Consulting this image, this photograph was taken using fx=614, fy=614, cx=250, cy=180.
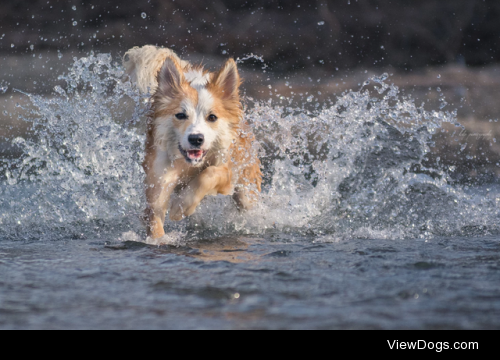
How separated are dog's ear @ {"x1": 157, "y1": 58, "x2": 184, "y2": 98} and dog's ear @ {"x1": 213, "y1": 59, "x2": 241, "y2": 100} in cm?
25

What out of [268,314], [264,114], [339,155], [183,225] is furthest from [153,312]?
[339,155]

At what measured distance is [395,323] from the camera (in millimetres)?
2170

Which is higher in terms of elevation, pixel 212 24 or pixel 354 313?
pixel 212 24

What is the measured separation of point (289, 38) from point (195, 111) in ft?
23.2

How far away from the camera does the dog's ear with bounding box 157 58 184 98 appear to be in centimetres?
394

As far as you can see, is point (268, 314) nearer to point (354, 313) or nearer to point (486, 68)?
point (354, 313)

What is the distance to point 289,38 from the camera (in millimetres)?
10586

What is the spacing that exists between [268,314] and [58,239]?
1.97m
